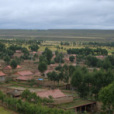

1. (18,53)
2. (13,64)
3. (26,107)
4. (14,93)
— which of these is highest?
(18,53)

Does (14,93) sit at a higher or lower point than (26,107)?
lower

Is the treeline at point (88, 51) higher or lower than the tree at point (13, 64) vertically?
higher

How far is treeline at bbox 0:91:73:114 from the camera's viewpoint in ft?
70.9

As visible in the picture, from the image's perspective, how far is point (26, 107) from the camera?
23406mm

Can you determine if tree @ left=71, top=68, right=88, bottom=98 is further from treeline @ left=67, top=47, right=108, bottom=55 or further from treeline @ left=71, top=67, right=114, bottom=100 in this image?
treeline @ left=67, top=47, right=108, bottom=55

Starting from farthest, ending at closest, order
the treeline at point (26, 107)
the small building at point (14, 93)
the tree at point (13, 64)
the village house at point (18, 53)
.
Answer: the village house at point (18, 53) → the tree at point (13, 64) → the small building at point (14, 93) → the treeline at point (26, 107)

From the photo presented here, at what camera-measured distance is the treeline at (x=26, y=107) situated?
21625 mm

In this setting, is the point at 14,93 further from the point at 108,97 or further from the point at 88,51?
the point at 88,51

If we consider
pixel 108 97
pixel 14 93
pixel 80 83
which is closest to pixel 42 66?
pixel 14 93

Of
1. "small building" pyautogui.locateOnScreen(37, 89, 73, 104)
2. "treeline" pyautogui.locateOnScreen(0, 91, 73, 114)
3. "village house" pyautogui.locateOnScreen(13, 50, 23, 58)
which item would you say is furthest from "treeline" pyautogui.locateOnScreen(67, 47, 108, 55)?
"treeline" pyautogui.locateOnScreen(0, 91, 73, 114)

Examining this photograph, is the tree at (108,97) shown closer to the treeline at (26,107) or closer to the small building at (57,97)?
the treeline at (26,107)

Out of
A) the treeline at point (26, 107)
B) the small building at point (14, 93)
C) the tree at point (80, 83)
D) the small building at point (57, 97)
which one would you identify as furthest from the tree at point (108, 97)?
the small building at point (14, 93)

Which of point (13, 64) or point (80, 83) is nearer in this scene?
point (80, 83)

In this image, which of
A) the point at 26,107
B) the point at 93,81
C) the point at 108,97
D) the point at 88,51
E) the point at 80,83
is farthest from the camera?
the point at 88,51
